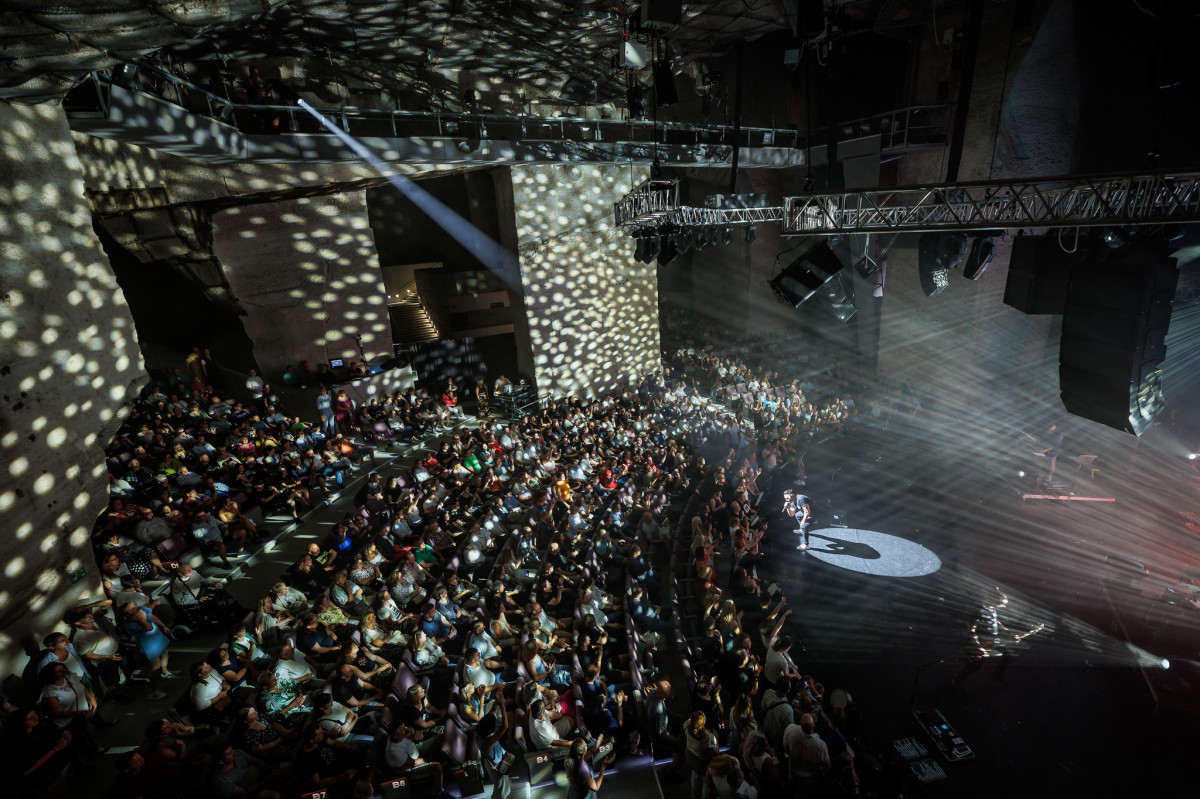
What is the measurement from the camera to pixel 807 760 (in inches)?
142

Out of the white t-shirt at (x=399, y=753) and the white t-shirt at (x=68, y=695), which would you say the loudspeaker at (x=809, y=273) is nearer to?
the white t-shirt at (x=399, y=753)

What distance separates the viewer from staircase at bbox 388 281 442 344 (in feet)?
48.3

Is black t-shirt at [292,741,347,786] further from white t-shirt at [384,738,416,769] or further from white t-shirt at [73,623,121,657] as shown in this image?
white t-shirt at [73,623,121,657]

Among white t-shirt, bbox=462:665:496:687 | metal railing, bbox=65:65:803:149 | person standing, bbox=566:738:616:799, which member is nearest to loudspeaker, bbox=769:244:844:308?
metal railing, bbox=65:65:803:149

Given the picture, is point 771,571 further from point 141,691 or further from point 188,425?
point 188,425

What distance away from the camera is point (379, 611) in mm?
4863

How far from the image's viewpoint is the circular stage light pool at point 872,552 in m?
7.07

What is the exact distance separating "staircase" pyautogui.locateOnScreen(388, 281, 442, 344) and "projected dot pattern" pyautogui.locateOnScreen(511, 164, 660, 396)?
13.7 ft

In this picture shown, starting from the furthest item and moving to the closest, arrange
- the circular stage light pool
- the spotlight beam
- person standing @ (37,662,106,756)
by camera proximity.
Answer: the spotlight beam → the circular stage light pool → person standing @ (37,662,106,756)

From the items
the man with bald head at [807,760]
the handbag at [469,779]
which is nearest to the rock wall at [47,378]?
the handbag at [469,779]

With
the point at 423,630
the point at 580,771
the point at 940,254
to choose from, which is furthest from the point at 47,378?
the point at 940,254

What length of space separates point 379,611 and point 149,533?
2.45 m

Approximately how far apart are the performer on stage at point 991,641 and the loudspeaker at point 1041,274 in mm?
3423

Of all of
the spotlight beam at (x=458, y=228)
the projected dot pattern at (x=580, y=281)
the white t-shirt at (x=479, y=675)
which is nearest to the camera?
the white t-shirt at (x=479, y=675)
